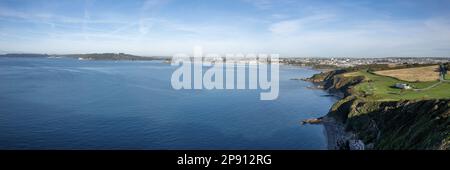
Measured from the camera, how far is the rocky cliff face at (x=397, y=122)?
806 inches

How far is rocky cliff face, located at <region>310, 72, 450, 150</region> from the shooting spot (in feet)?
67.2

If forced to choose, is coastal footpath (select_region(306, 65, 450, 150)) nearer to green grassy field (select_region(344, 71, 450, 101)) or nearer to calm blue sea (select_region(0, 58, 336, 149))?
green grassy field (select_region(344, 71, 450, 101))

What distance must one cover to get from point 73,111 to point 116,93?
21.3 m

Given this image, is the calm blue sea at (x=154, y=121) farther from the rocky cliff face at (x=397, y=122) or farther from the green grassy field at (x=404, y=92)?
the green grassy field at (x=404, y=92)

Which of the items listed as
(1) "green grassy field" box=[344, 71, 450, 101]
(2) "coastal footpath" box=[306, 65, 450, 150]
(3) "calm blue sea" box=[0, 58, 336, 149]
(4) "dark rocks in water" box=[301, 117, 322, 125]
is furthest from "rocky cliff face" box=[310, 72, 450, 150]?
(3) "calm blue sea" box=[0, 58, 336, 149]

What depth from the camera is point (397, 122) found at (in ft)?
101

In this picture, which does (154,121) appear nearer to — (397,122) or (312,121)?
(312,121)

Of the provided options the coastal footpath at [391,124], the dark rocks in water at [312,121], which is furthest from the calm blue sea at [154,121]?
the coastal footpath at [391,124]

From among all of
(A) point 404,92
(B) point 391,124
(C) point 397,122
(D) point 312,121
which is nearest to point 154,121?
(D) point 312,121
